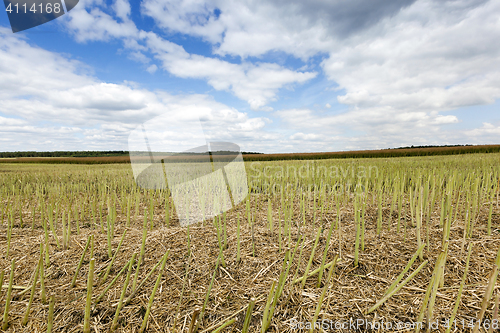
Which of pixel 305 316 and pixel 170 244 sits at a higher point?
pixel 170 244

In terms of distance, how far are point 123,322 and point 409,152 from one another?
1226 inches

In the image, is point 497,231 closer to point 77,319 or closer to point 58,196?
point 77,319

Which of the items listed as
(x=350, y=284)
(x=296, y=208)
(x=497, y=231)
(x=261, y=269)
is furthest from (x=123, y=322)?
(x=497, y=231)

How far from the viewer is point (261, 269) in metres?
1.92

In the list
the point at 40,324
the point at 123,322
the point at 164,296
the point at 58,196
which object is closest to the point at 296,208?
the point at 164,296

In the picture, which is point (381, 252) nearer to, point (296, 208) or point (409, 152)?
point (296, 208)

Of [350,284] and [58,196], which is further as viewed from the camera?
[58,196]

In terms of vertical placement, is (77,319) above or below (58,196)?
below

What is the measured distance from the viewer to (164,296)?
1668mm

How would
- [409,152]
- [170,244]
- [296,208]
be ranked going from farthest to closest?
[409,152]
[296,208]
[170,244]

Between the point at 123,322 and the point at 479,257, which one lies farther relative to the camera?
the point at 479,257

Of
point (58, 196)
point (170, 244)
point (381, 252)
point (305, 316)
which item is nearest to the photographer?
point (305, 316)

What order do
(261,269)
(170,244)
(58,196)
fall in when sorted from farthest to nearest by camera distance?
(58,196)
(170,244)
(261,269)

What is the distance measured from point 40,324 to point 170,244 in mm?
A: 1032
